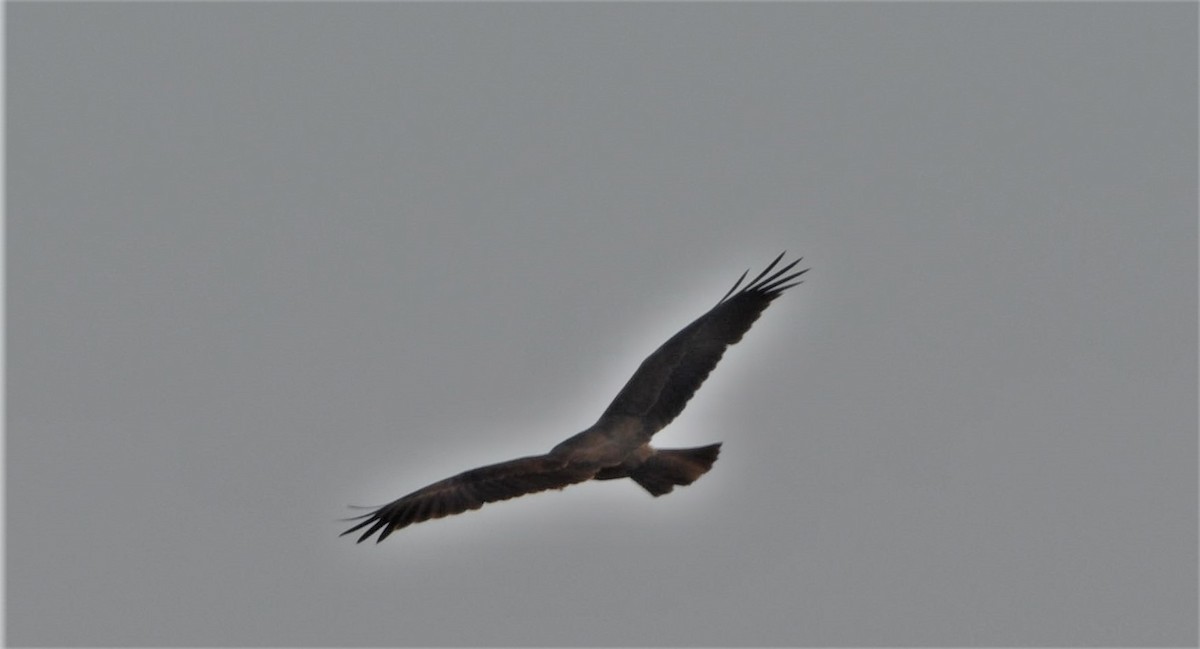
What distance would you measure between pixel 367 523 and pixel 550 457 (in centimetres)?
185

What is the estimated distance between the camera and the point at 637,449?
2147 cm

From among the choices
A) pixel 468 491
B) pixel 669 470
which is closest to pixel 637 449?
pixel 669 470

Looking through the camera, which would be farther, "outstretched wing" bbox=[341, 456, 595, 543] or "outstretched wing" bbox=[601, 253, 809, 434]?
"outstretched wing" bbox=[601, 253, 809, 434]

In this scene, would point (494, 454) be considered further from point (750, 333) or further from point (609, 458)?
point (750, 333)

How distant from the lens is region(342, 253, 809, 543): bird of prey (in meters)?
20.2

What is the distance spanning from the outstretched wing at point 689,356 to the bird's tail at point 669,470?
47cm

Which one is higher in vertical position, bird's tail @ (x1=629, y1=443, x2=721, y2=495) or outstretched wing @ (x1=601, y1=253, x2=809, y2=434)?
outstretched wing @ (x1=601, y1=253, x2=809, y2=434)

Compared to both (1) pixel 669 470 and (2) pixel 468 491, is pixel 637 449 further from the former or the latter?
(2) pixel 468 491

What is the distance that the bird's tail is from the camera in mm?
21375

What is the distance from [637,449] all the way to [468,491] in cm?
199

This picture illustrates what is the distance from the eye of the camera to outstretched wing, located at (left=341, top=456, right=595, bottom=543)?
20125mm

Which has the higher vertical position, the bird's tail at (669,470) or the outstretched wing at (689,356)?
the outstretched wing at (689,356)

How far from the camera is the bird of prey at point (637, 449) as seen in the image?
796 inches

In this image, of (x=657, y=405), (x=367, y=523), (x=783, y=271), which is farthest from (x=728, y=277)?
(x=367, y=523)
